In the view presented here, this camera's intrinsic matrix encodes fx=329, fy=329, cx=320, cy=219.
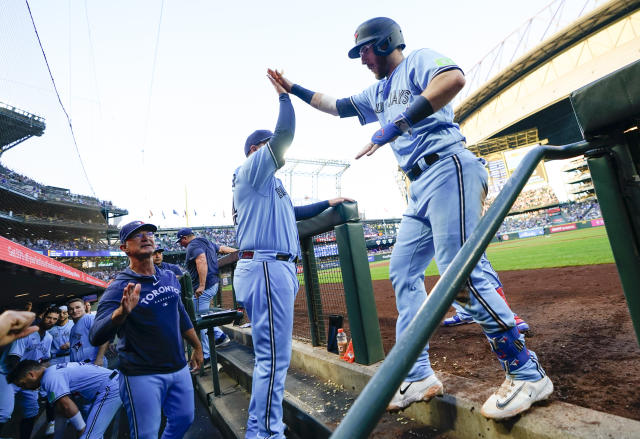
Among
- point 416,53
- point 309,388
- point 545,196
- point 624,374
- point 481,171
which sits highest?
point 545,196

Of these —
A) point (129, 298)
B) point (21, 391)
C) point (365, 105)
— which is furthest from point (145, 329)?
point (21, 391)

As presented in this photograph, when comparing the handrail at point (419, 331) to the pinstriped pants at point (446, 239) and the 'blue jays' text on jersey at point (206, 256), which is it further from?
the 'blue jays' text on jersey at point (206, 256)

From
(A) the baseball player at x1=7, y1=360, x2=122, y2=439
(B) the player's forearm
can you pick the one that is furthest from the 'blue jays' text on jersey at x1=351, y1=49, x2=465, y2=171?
(A) the baseball player at x1=7, y1=360, x2=122, y2=439

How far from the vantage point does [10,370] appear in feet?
13.8

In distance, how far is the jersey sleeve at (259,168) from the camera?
→ 6.97ft

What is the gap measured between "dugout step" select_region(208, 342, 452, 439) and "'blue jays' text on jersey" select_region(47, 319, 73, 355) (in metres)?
4.79

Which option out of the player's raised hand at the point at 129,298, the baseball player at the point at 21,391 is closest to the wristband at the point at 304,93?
the player's raised hand at the point at 129,298

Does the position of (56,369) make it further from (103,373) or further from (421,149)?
(421,149)

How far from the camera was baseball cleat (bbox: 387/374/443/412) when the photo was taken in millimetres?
1621

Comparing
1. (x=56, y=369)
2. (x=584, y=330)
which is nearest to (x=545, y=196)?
(x=584, y=330)

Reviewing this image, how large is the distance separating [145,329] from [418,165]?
2243mm

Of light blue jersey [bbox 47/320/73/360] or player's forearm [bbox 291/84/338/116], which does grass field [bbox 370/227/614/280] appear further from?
light blue jersey [bbox 47/320/73/360]

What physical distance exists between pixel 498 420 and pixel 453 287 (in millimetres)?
1033

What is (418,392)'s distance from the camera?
1.66 meters
